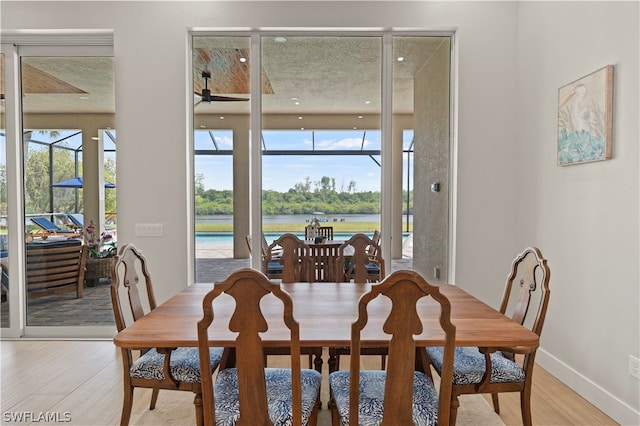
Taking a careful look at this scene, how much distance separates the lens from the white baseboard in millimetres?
2194

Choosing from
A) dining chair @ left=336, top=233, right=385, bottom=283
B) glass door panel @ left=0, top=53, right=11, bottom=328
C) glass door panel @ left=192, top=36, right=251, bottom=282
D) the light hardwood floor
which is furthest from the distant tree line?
glass door panel @ left=0, top=53, right=11, bottom=328

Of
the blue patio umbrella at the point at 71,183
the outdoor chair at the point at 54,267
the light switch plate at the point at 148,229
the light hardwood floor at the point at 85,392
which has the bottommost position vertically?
the light hardwood floor at the point at 85,392

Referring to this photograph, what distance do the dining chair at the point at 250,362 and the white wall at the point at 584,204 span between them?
1.99 metres

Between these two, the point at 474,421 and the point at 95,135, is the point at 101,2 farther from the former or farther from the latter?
the point at 474,421

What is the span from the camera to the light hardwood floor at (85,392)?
2.31 meters

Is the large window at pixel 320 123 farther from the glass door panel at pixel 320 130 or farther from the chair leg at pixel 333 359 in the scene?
the chair leg at pixel 333 359

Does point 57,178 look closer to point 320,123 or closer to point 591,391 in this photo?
point 320,123

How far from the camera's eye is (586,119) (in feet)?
8.23

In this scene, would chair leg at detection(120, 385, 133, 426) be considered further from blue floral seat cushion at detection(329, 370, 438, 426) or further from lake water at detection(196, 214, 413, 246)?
lake water at detection(196, 214, 413, 246)

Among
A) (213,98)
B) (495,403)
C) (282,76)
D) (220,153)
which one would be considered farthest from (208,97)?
(495,403)

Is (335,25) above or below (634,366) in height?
above

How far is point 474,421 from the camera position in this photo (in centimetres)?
227

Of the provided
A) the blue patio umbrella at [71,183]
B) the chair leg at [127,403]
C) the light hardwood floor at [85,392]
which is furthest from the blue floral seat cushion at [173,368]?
the blue patio umbrella at [71,183]

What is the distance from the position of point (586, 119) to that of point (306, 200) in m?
2.31
